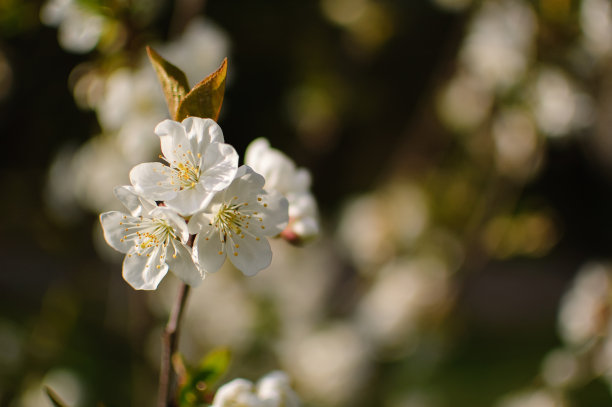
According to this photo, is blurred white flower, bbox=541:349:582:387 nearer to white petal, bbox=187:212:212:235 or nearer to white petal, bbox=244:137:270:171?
white petal, bbox=244:137:270:171

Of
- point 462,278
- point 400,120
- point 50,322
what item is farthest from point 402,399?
point 400,120

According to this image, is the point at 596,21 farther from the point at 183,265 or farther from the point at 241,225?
the point at 183,265

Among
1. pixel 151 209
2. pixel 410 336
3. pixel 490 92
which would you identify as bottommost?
pixel 151 209

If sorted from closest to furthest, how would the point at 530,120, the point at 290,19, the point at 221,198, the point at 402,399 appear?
the point at 221,198
the point at 530,120
the point at 402,399
the point at 290,19

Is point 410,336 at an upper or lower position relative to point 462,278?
lower

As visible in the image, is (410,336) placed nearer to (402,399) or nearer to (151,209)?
(402,399)

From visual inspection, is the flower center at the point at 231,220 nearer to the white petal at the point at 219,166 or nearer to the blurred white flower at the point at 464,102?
→ the white petal at the point at 219,166

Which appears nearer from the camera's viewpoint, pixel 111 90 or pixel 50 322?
pixel 111 90
